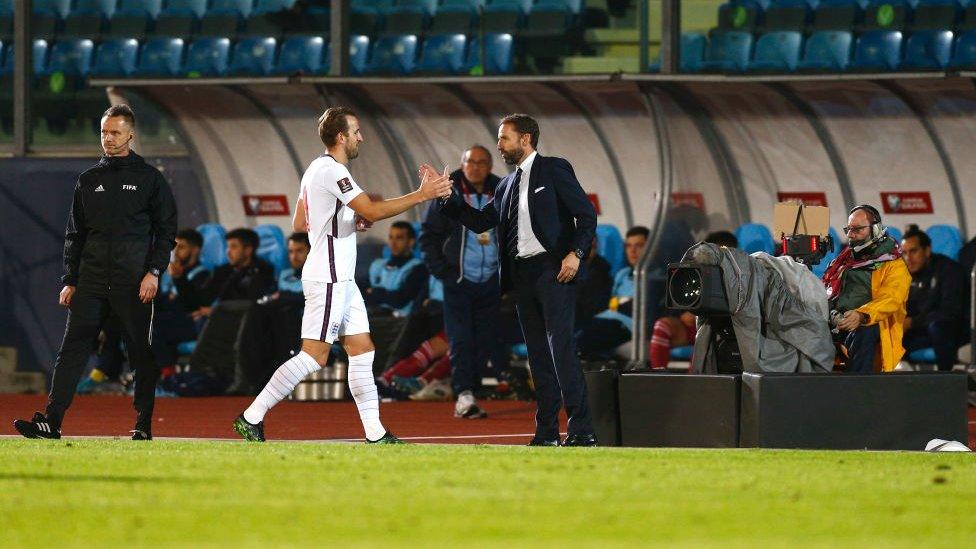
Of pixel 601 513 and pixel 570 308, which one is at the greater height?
pixel 570 308

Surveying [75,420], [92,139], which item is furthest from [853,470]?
[92,139]

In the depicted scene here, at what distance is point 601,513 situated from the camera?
6.31 metres

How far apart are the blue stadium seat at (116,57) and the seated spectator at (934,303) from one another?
34.2 feet

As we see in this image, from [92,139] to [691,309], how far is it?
11418 mm

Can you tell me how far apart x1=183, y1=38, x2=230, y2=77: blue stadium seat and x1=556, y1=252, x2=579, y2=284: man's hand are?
11978 millimetres

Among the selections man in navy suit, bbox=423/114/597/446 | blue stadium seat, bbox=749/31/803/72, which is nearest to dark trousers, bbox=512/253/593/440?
man in navy suit, bbox=423/114/597/446

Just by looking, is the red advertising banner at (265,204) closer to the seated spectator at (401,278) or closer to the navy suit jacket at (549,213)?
the seated spectator at (401,278)

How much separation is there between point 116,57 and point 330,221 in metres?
13.1

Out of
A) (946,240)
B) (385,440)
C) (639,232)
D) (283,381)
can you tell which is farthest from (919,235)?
(283,381)

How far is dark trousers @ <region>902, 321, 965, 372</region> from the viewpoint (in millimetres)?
14859

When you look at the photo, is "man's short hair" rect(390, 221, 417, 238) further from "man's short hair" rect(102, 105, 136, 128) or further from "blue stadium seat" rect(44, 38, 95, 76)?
"man's short hair" rect(102, 105, 136, 128)

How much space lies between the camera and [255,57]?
21156 mm

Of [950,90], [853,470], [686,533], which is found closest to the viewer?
[686,533]

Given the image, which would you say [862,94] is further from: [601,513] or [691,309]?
[601,513]
